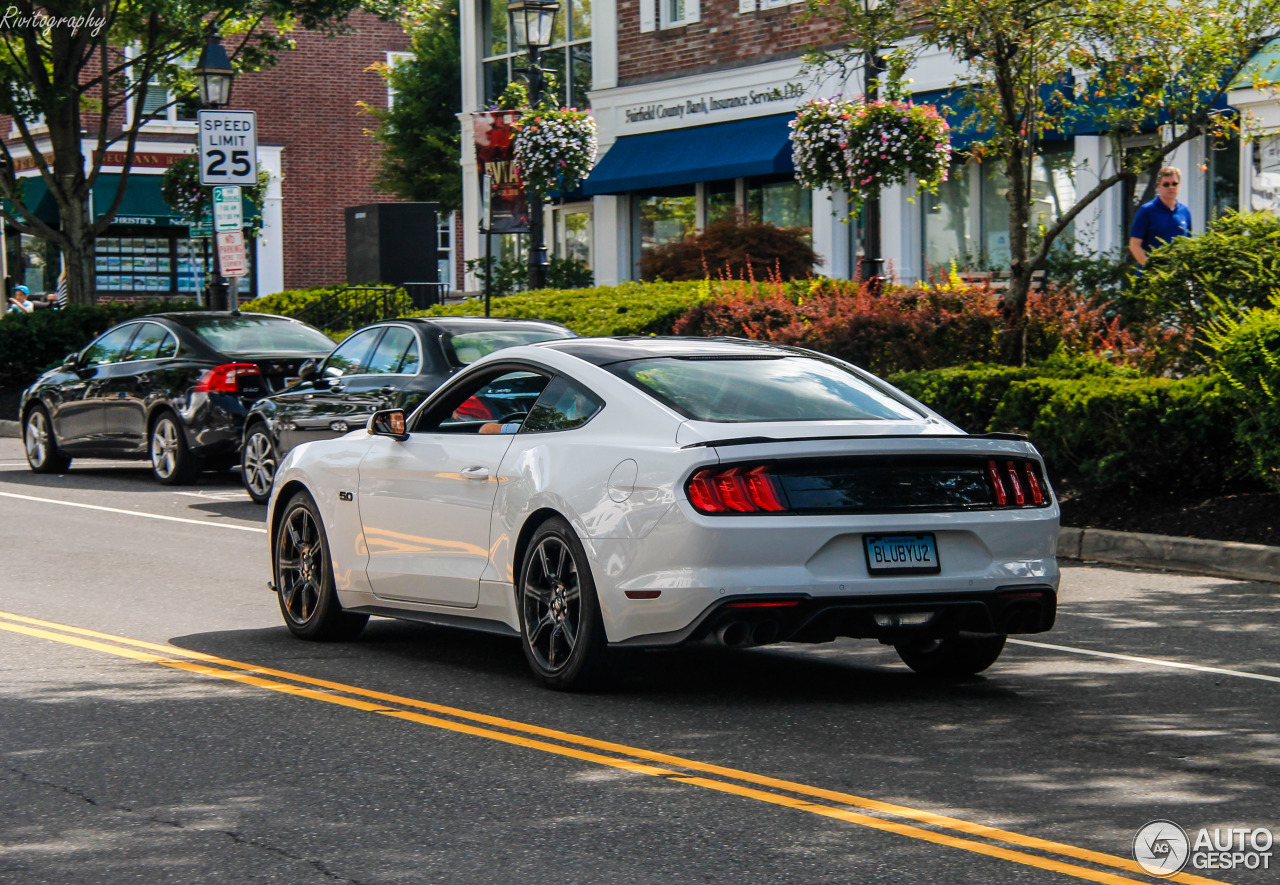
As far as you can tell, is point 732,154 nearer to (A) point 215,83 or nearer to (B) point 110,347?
(A) point 215,83

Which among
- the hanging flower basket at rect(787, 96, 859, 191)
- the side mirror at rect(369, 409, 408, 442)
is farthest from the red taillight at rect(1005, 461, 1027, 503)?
the hanging flower basket at rect(787, 96, 859, 191)

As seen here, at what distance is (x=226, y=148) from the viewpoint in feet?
73.9

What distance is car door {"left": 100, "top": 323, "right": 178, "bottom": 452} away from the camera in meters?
18.2

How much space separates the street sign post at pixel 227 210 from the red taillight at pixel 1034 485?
16.3 m

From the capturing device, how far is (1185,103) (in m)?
14.8

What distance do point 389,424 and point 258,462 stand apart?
306 inches

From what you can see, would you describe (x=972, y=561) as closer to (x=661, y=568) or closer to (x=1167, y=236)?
(x=661, y=568)

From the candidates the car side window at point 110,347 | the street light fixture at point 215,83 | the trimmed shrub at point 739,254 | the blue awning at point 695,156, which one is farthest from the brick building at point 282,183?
the car side window at point 110,347

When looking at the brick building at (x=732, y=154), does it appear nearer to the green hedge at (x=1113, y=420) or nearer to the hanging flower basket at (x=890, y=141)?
the hanging flower basket at (x=890, y=141)

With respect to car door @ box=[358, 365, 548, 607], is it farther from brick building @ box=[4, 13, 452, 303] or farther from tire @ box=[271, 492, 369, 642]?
brick building @ box=[4, 13, 452, 303]

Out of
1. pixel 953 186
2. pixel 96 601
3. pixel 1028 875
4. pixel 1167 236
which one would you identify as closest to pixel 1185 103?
pixel 1167 236

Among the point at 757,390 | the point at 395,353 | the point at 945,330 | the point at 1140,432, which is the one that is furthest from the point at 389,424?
the point at 945,330

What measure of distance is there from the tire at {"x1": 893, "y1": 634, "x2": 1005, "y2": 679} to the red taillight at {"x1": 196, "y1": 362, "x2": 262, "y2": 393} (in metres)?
10.6

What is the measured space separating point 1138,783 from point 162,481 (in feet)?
45.3
